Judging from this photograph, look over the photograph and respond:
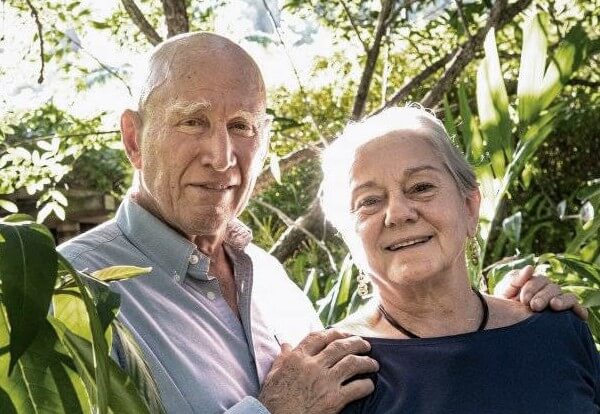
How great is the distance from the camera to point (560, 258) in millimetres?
2609

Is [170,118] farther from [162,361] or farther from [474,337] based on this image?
[474,337]

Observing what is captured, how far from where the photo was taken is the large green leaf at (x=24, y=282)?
2.98ft

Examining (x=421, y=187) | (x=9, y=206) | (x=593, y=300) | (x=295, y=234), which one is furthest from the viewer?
(x=295, y=234)

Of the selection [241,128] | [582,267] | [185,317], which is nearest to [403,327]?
[185,317]

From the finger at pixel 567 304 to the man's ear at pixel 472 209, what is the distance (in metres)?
0.20

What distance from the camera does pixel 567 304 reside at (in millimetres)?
1896

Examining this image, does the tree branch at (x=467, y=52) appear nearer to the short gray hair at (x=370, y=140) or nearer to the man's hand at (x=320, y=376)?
the short gray hair at (x=370, y=140)

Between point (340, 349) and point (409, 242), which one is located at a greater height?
point (409, 242)

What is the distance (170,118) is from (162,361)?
501 millimetres

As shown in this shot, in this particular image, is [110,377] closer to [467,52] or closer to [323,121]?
[467,52]

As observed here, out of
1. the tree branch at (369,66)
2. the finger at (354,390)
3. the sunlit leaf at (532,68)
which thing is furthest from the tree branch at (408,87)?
the finger at (354,390)

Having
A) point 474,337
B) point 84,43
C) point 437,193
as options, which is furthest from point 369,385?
point 84,43

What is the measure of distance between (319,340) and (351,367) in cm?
9

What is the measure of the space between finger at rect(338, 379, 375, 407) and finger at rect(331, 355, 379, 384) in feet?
0.05
